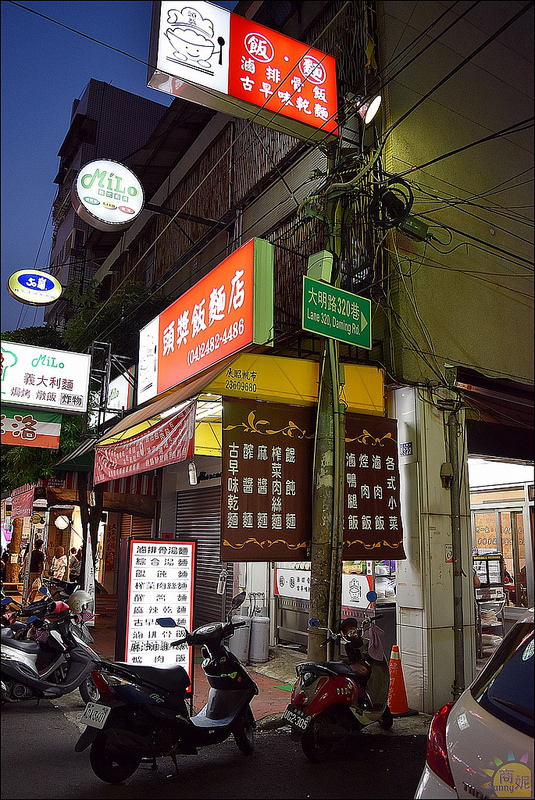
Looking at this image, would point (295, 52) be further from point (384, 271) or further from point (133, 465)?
point (133, 465)

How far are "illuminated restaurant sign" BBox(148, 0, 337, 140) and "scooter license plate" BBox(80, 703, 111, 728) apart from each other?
519 centimetres

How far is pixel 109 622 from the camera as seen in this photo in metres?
14.3

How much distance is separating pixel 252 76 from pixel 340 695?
6391 millimetres

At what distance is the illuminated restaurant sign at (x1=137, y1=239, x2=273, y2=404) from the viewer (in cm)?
653

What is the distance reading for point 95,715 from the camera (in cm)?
357

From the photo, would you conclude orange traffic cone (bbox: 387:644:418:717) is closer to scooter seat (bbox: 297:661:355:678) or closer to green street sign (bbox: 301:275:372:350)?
scooter seat (bbox: 297:661:355:678)

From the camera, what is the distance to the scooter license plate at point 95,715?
3254 mm

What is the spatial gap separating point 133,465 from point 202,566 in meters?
5.45

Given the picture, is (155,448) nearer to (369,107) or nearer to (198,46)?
(198,46)

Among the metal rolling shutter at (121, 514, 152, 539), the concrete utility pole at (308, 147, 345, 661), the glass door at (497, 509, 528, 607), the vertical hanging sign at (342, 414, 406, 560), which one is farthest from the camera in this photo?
the metal rolling shutter at (121, 514, 152, 539)

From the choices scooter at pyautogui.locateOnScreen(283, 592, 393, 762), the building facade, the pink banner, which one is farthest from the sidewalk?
the pink banner

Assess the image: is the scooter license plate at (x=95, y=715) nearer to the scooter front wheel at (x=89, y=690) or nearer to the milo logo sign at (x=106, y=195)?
the scooter front wheel at (x=89, y=690)

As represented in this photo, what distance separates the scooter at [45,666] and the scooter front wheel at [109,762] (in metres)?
0.32

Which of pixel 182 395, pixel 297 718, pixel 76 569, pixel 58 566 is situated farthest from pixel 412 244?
pixel 58 566
